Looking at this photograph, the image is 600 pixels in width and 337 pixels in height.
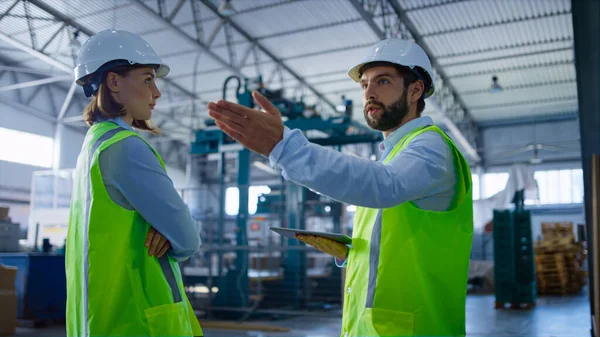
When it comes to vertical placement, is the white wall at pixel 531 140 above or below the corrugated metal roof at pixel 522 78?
below

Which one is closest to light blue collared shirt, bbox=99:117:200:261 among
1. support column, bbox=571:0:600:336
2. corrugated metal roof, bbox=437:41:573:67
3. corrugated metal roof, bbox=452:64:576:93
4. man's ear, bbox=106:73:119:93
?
man's ear, bbox=106:73:119:93

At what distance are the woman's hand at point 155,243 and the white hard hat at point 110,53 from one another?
0.79m

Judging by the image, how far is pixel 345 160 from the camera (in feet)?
→ 5.37

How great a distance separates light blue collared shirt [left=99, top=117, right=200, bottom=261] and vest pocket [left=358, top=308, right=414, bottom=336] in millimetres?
804

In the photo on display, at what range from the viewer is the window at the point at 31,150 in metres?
19.7

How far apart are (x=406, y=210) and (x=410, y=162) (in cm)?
26

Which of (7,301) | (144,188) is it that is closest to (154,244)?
(144,188)

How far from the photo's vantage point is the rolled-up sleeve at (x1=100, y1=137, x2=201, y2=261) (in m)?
2.08

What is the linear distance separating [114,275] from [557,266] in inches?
673

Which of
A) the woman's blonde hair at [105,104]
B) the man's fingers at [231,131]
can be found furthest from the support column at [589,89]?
the man's fingers at [231,131]

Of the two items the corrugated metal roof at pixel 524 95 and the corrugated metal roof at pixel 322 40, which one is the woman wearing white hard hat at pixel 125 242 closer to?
the corrugated metal roof at pixel 322 40

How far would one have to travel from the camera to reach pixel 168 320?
6.81ft

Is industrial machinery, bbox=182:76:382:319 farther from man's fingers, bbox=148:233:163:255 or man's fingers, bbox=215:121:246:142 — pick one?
man's fingers, bbox=215:121:246:142

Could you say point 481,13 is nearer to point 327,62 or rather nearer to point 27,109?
point 327,62
